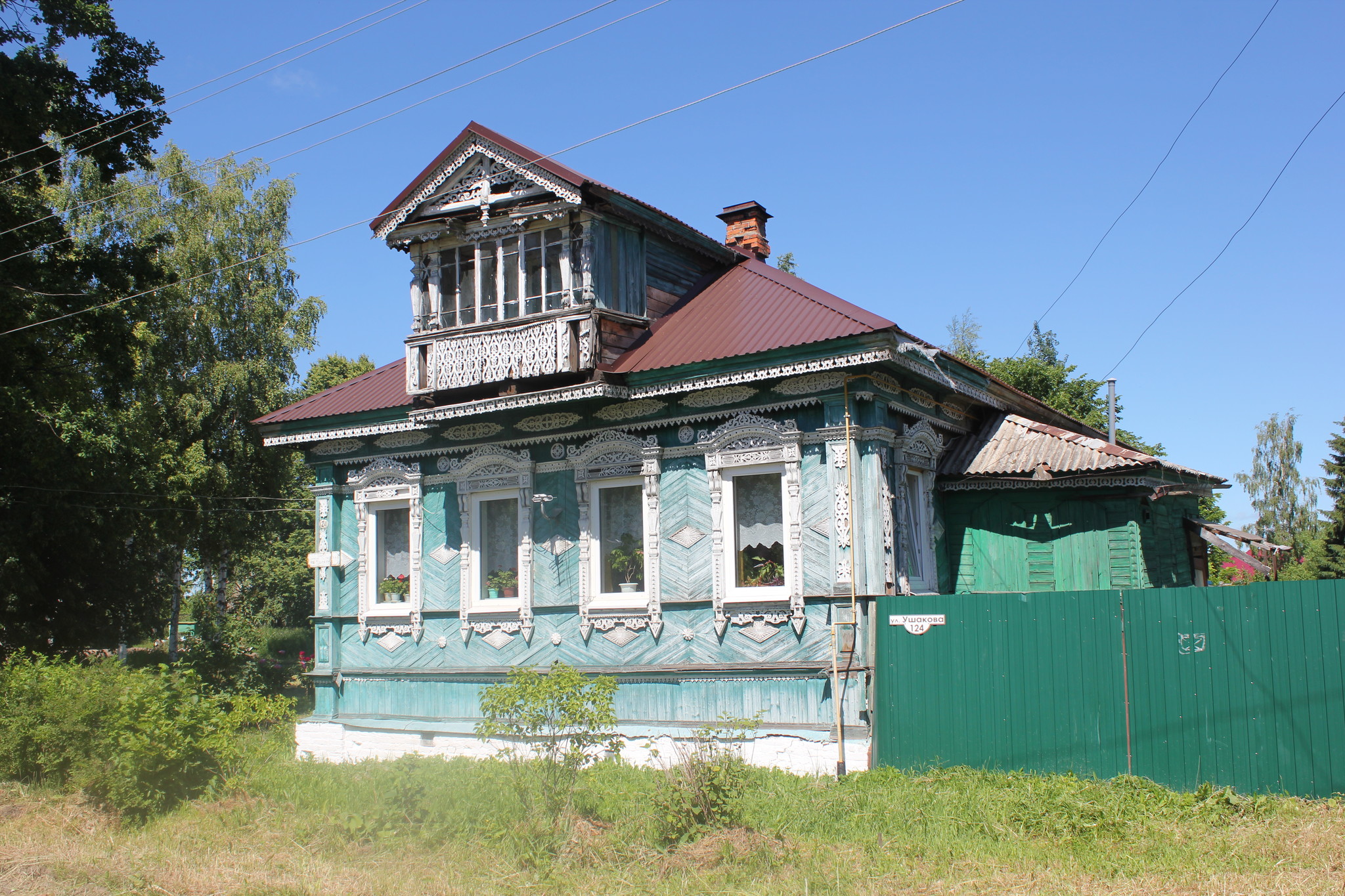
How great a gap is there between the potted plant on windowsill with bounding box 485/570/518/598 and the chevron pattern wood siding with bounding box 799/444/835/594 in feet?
14.7

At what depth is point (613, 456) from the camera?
13.8 meters

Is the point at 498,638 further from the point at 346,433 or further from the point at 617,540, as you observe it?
the point at 346,433

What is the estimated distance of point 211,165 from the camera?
27875 millimetres

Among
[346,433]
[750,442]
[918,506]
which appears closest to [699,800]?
[750,442]

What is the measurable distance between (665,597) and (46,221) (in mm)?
11401

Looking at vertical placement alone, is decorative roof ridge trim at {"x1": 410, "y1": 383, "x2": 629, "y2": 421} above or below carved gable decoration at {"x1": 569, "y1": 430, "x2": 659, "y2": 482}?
above

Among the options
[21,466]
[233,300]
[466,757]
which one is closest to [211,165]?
[233,300]

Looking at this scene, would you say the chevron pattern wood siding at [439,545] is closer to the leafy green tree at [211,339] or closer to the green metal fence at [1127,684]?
the green metal fence at [1127,684]

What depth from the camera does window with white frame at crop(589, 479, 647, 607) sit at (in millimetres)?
13656

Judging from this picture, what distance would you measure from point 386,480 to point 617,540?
162 inches

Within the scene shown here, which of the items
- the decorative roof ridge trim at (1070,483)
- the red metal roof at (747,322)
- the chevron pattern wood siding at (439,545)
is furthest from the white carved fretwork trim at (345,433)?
the decorative roof ridge trim at (1070,483)

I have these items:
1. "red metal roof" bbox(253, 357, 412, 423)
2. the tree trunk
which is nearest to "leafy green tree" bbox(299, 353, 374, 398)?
the tree trunk

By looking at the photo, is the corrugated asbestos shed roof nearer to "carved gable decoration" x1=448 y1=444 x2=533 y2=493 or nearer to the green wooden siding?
the green wooden siding

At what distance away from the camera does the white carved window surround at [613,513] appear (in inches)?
526
